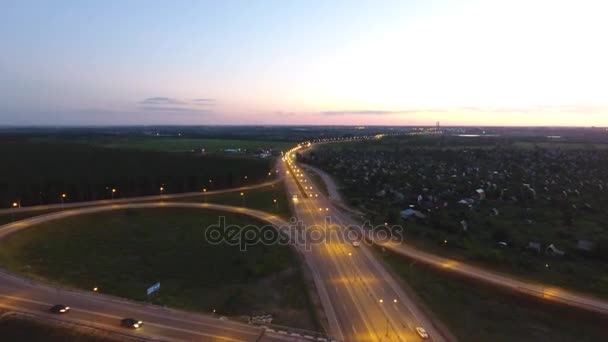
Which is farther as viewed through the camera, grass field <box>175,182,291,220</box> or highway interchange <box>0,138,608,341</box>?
grass field <box>175,182,291,220</box>

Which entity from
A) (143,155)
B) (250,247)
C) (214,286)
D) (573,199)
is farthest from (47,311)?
(143,155)

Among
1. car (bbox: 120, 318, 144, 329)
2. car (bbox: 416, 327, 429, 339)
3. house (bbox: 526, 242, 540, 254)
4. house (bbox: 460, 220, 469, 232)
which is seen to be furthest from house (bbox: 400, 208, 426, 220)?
car (bbox: 120, 318, 144, 329)

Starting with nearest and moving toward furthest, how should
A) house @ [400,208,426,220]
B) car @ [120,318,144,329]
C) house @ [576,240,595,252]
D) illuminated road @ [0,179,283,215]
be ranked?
car @ [120,318,144,329], house @ [576,240,595,252], house @ [400,208,426,220], illuminated road @ [0,179,283,215]

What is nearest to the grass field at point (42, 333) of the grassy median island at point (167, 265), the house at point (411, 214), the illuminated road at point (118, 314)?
the illuminated road at point (118, 314)

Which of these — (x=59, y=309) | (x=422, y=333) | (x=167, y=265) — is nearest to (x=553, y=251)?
(x=422, y=333)

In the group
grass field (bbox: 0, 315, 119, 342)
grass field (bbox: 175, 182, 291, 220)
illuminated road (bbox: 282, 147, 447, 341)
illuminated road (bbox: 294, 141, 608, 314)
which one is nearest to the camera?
grass field (bbox: 0, 315, 119, 342)

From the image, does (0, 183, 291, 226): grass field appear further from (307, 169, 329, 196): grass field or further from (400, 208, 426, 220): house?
(400, 208, 426, 220): house
